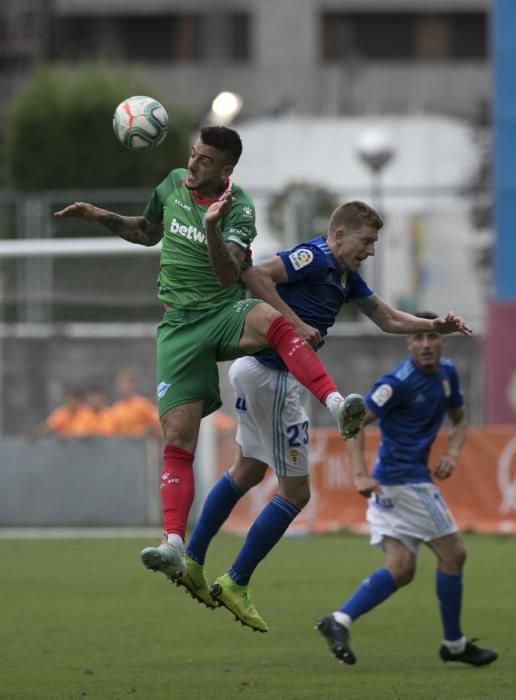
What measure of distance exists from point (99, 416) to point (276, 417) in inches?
545

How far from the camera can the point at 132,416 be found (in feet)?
76.5

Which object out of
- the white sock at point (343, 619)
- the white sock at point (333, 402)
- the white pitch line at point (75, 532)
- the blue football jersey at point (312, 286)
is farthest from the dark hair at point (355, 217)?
the white pitch line at point (75, 532)

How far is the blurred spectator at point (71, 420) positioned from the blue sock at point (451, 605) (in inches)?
470

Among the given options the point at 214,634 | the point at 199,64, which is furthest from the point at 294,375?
the point at 199,64

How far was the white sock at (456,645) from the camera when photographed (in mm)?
11625

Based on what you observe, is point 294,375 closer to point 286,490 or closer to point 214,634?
point 286,490

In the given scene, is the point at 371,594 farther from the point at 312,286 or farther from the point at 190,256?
the point at 190,256

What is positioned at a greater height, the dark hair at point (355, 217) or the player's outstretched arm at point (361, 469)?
the dark hair at point (355, 217)

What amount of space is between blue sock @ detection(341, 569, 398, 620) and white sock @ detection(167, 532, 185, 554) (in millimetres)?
2700

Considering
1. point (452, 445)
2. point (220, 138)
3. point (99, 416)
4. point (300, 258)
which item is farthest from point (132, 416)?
point (220, 138)

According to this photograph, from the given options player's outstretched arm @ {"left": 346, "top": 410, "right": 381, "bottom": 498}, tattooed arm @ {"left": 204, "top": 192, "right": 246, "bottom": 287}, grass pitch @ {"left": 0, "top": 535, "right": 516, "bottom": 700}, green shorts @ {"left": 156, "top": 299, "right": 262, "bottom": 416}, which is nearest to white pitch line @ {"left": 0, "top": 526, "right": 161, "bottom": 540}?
grass pitch @ {"left": 0, "top": 535, "right": 516, "bottom": 700}

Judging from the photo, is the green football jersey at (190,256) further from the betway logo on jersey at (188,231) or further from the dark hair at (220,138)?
the dark hair at (220,138)

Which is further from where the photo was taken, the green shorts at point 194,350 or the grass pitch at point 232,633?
the grass pitch at point 232,633

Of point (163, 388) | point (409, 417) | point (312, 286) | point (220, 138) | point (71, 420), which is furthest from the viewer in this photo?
point (71, 420)
